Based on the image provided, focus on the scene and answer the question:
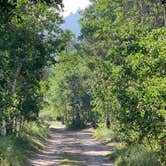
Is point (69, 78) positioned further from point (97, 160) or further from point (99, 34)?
point (97, 160)

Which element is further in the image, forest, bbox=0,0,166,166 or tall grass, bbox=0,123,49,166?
tall grass, bbox=0,123,49,166

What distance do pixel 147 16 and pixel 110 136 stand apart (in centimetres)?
1328

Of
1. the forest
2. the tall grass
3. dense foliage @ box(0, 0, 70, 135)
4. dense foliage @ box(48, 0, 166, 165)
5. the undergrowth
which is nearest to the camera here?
dense foliage @ box(48, 0, 166, 165)

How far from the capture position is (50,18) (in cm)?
3303

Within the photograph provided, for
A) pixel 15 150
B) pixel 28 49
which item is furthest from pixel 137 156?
pixel 28 49

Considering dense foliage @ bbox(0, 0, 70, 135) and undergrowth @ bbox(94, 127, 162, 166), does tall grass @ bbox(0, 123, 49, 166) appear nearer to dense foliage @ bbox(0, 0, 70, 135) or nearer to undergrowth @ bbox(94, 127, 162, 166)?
dense foliage @ bbox(0, 0, 70, 135)

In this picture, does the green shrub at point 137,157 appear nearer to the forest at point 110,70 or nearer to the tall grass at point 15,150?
the forest at point 110,70

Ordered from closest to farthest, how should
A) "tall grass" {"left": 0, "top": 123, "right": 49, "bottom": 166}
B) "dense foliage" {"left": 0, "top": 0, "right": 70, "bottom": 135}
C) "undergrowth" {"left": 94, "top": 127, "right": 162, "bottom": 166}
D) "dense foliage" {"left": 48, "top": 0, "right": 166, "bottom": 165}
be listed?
"dense foliage" {"left": 48, "top": 0, "right": 166, "bottom": 165}
"undergrowth" {"left": 94, "top": 127, "right": 162, "bottom": 166}
"tall grass" {"left": 0, "top": 123, "right": 49, "bottom": 166}
"dense foliage" {"left": 0, "top": 0, "right": 70, "bottom": 135}

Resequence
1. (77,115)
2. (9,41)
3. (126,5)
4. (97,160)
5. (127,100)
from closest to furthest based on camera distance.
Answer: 1. (127,100)
2. (9,41)
3. (97,160)
4. (126,5)
5. (77,115)

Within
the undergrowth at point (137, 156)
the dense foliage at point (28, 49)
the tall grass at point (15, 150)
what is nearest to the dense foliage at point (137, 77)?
the undergrowth at point (137, 156)

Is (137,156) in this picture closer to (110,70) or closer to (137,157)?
(137,157)

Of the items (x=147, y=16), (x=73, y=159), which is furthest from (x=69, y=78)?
(x=73, y=159)

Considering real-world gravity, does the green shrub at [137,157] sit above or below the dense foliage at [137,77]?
below

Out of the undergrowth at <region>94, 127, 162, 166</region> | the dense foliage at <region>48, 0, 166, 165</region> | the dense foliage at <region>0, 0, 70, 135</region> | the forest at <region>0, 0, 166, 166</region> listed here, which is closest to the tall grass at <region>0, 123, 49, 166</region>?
the forest at <region>0, 0, 166, 166</region>
